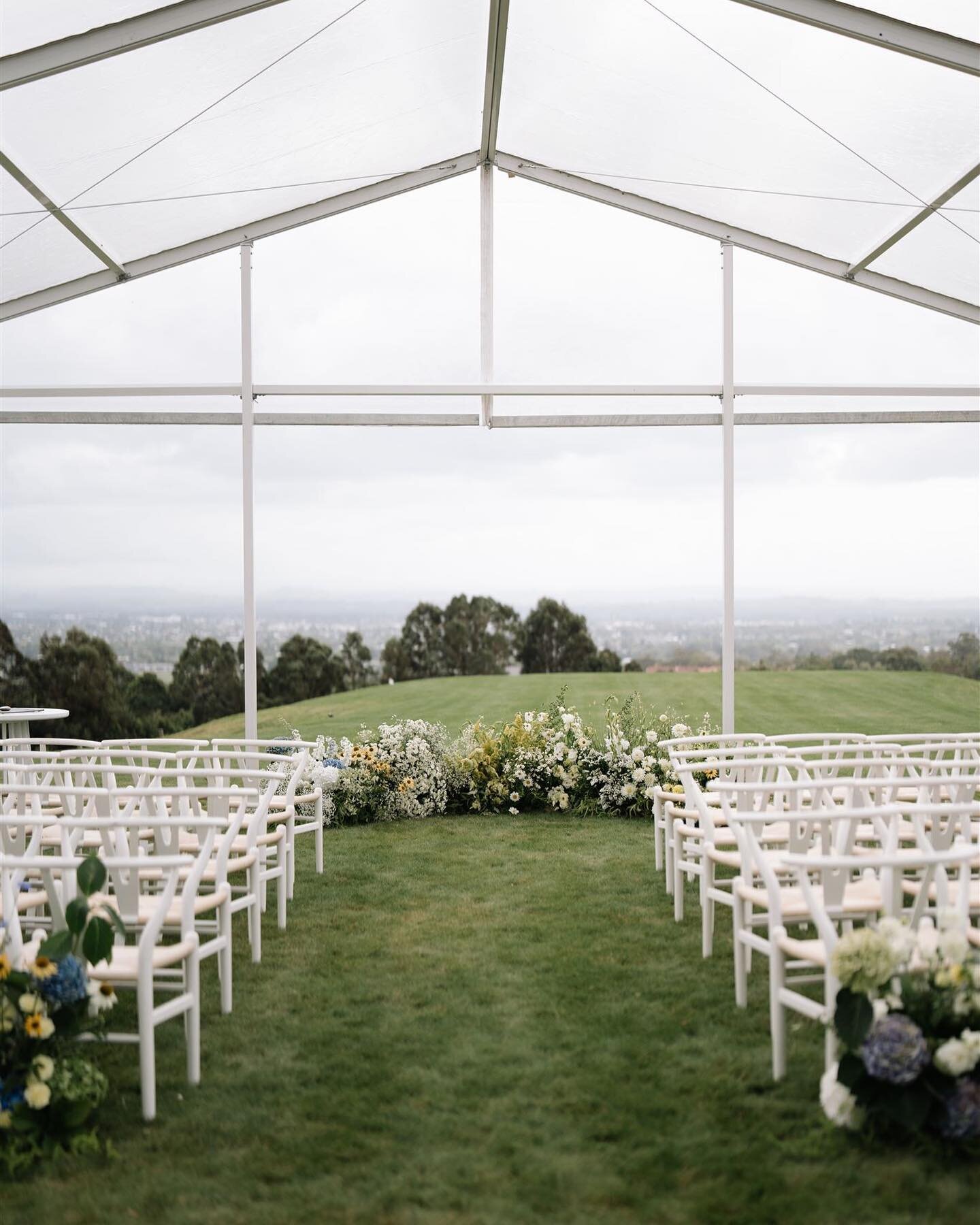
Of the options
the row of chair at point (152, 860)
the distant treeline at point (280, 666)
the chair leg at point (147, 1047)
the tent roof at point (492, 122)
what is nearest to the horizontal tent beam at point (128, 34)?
the tent roof at point (492, 122)

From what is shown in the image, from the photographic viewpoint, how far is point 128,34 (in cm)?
521

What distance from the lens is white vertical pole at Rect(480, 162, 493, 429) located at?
8523 millimetres

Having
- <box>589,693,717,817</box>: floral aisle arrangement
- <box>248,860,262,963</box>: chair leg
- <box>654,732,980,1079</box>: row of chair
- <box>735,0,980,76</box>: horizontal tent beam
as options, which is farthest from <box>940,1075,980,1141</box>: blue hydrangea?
<box>589,693,717,817</box>: floral aisle arrangement

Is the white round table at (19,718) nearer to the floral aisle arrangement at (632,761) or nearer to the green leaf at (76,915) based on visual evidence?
the floral aisle arrangement at (632,761)

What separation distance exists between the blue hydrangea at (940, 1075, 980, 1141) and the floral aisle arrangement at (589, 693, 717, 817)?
495 cm

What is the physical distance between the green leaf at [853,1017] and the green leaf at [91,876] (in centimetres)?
200

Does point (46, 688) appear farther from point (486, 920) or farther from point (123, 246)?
point (486, 920)

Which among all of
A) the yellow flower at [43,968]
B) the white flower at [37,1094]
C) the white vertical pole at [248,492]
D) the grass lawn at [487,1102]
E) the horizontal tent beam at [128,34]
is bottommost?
the grass lawn at [487,1102]

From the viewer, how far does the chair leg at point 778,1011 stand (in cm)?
340

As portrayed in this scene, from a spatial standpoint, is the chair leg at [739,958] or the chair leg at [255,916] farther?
the chair leg at [255,916]

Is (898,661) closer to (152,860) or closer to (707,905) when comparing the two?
(707,905)

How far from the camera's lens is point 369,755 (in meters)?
8.40

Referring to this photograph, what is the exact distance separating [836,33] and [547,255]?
3.46 metres

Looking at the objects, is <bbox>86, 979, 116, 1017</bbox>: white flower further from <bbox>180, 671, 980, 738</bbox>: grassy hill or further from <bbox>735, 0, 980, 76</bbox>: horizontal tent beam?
<bbox>180, 671, 980, 738</bbox>: grassy hill
